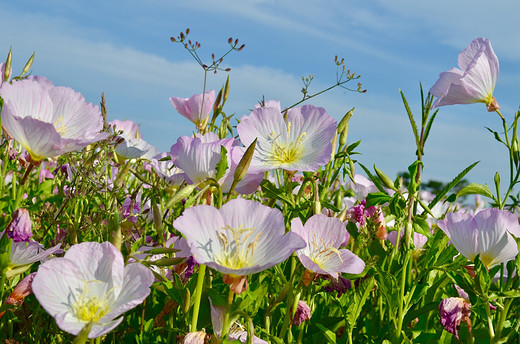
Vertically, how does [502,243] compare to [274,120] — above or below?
below

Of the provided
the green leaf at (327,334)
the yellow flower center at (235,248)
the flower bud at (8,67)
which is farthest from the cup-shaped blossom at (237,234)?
the flower bud at (8,67)

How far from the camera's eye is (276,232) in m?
1.07

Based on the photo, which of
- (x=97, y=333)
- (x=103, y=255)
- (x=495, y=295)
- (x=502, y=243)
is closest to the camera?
(x=97, y=333)

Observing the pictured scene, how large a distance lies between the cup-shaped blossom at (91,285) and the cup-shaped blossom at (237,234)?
0.39 ft

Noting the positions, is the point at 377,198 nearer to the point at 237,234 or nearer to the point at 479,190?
the point at 479,190

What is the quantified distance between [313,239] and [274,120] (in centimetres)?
34

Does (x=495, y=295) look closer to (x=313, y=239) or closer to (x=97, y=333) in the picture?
(x=313, y=239)

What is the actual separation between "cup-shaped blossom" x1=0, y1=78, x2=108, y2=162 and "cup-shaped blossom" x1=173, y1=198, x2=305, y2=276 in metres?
0.28

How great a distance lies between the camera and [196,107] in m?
1.89

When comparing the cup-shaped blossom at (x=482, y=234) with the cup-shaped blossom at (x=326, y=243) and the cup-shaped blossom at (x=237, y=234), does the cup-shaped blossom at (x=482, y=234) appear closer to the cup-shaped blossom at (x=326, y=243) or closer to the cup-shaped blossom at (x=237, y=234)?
the cup-shaped blossom at (x=326, y=243)

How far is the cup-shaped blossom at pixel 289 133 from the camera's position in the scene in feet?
4.64

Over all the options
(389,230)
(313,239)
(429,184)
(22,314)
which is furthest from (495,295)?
(429,184)

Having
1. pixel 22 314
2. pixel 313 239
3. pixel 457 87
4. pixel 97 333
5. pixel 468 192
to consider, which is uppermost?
pixel 457 87

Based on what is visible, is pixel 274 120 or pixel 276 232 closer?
pixel 276 232
